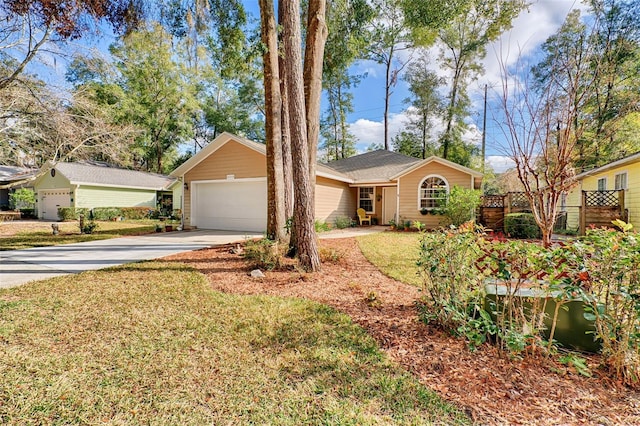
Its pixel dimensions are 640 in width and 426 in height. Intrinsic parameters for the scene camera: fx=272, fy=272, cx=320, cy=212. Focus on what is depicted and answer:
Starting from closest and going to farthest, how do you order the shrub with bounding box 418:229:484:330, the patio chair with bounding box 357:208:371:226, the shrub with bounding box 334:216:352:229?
1. the shrub with bounding box 418:229:484:330
2. the shrub with bounding box 334:216:352:229
3. the patio chair with bounding box 357:208:371:226

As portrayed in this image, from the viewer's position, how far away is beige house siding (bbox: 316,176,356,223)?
41.1ft

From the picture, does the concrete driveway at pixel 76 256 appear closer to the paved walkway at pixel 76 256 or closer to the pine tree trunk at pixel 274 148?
the paved walkway at pixel 76 256

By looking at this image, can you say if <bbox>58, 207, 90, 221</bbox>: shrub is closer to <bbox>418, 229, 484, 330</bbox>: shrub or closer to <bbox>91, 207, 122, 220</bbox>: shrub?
<bbox>91, 207, 122, 220</bbox>: shrub

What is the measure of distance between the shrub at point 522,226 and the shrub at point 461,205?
1.30 metres

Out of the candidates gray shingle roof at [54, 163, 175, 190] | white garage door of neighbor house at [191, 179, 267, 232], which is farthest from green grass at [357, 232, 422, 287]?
gray shingle roof at [54, 163, 175, 190]

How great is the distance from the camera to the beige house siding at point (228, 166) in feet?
38.1

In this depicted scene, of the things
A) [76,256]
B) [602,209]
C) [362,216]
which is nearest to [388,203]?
[362,216]

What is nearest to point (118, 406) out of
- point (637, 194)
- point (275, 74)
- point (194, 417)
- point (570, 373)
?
point (194, 417)

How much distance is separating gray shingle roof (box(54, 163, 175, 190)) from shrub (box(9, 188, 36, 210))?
11.3 feet

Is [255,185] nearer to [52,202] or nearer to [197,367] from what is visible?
[197,367]

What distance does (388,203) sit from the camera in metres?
15.5

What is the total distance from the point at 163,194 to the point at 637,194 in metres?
28.2

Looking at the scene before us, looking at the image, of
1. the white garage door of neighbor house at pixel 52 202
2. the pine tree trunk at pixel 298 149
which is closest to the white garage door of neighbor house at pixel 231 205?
the pine tree trunk at pixel 298 149

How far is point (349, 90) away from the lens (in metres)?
25.1
